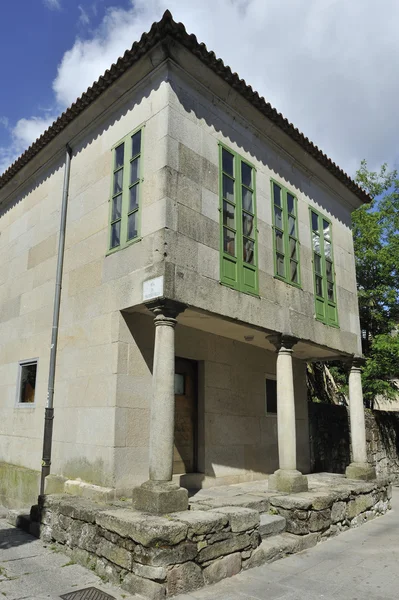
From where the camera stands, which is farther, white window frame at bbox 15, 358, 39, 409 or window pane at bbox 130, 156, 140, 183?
white window frame at bbox 15, 358, 39, 409

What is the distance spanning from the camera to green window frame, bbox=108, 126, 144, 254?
7551mm

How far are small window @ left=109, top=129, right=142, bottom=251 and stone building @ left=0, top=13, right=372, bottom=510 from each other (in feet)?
0.12

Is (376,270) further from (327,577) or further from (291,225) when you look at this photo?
(327,577)

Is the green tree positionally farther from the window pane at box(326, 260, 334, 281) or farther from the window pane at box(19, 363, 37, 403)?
the window pane at box(19, 363, 37, 403)

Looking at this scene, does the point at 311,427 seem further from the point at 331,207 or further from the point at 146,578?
the point at 146,578

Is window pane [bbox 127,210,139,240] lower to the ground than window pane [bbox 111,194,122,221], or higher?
lower

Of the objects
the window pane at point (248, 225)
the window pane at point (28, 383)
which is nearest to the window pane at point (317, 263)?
the window pane at point (248, 225)

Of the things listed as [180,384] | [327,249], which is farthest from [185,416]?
[327,249]

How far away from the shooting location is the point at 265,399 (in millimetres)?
10633

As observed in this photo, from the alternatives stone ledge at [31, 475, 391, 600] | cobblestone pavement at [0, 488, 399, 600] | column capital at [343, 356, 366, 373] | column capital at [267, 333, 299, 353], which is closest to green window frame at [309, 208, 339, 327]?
column capital at [343, 356, 366, 373]

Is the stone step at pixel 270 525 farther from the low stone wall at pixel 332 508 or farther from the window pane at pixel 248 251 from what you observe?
the window pane at pixel 248 251

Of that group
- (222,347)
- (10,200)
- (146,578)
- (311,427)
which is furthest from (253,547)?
(10,200)

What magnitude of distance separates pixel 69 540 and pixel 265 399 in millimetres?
5525

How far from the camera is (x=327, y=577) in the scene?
5609 millimetres
